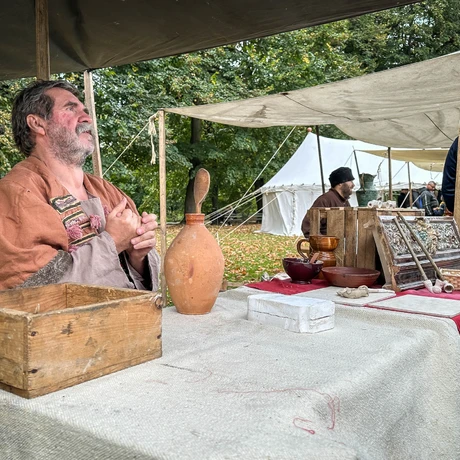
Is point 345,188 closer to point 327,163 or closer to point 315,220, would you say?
point 315,220

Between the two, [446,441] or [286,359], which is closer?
[286,359]

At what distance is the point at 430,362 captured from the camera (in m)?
1.35

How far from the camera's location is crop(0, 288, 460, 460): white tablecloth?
0.72 meters

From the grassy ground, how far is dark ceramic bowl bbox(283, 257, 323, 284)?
3.75m

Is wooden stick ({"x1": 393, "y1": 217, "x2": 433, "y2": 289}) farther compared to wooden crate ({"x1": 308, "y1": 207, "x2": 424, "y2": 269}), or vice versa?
wooden crate ({"x1": 308, "y1": 207, "x2": 424, "y2": 269})

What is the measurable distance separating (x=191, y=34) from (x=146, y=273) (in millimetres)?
1979

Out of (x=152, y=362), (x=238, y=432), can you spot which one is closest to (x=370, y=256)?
(x=152, y=362)

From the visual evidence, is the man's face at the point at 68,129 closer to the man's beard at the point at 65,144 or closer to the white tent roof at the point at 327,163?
the man's beard at the point at 65,144

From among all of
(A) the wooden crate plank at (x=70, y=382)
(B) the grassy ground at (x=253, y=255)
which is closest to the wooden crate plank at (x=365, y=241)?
(A) the wooden crate plank at (x=70, y=382)

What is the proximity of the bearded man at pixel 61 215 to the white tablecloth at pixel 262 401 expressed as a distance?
31 cm

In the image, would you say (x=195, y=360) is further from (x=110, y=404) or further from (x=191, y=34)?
(x=191, y=34)

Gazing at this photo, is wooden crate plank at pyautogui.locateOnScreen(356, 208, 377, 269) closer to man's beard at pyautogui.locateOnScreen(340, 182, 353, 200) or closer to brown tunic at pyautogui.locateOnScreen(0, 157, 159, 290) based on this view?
brown tunic at pyautogui.locateOnScreen(0, 157, 159, 290)

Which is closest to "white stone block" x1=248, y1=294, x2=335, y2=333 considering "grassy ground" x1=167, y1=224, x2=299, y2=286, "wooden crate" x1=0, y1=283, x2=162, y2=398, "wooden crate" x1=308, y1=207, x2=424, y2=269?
"wooden crate" x1=0, y1=283, x2=162, y2=398

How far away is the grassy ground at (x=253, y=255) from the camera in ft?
23.3
